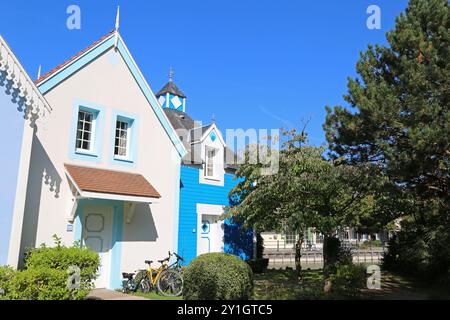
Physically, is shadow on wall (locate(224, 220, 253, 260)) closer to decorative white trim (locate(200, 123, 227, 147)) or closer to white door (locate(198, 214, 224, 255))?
white door (locate(198, 214, 224, 255))

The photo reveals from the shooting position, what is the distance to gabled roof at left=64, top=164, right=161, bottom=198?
1023 centimetres

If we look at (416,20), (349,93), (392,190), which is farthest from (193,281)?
(416,20)

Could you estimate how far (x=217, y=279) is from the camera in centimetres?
817

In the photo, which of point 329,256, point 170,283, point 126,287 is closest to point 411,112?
point 329,256

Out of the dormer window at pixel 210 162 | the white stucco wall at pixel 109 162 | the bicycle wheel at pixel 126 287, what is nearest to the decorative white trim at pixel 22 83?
the white stucco wall at pixel 109 162

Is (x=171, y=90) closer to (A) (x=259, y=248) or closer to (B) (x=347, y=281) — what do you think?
(A) (x=259, y=248)

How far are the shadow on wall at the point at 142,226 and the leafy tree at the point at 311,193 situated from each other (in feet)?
10.9

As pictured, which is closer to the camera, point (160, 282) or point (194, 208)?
point (160, 282)

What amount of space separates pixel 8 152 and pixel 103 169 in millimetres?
2993

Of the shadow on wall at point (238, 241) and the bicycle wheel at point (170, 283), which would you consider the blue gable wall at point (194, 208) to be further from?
the bicycle wheel at point (170, 283)

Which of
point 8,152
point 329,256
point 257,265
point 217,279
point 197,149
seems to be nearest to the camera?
point 217,279

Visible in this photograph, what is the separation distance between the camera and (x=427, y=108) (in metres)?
10.5

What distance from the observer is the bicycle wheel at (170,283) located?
413 inches

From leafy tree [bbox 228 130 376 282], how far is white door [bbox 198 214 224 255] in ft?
13.0
